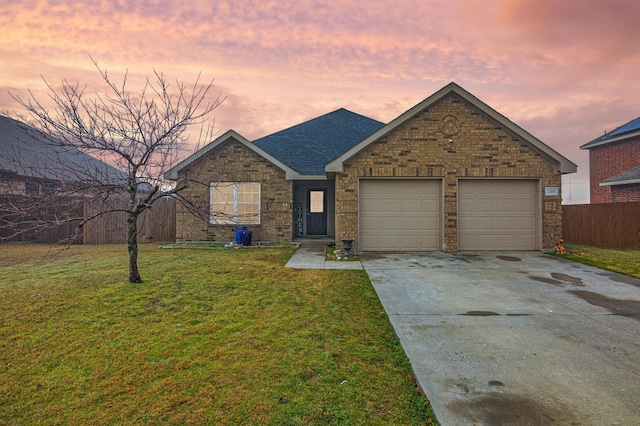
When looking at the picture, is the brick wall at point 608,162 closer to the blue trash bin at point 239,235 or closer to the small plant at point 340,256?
the small plant at point 340,256

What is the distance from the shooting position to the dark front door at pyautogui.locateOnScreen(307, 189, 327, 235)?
687 inches

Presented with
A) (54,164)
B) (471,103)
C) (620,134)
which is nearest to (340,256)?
(471,103)

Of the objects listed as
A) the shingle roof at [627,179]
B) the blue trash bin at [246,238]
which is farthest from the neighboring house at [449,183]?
the shingle roof at [627,179]

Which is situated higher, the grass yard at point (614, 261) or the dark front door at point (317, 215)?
the dark front door at point (317, 215)

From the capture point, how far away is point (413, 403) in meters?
2.77

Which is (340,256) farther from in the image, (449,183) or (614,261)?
(614,261)

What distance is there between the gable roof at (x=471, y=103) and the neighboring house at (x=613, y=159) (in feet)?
39.7

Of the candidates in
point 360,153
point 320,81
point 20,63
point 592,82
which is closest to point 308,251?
point 360,153

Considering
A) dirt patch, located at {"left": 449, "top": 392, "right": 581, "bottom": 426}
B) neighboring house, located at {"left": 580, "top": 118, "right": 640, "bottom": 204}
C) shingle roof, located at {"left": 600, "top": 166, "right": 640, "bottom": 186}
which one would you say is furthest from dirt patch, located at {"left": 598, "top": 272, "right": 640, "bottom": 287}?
neighboring house, located at {"left": 580, "top": 118, "right": 640, "bottom": 204}

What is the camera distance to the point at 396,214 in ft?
38.3

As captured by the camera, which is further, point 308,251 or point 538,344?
point 308,251

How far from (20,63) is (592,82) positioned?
813 inches

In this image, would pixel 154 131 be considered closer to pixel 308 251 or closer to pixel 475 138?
pixel 308 251

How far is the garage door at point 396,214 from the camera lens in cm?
1166
